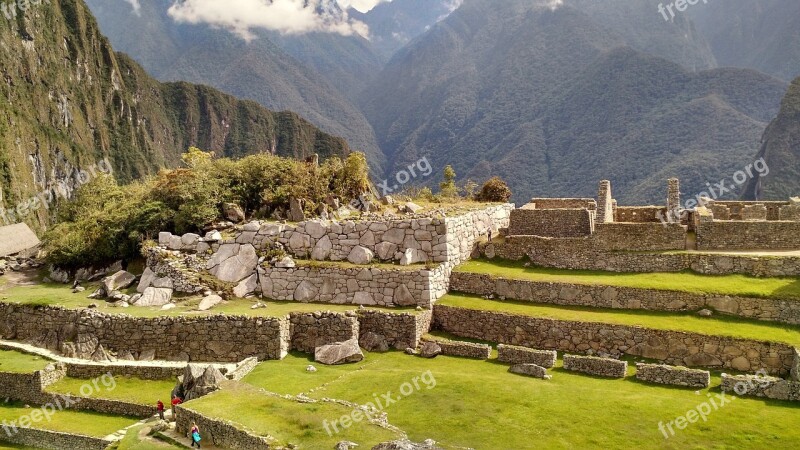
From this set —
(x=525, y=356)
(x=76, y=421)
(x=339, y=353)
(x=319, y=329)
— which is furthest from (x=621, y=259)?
(x=76, y=421)

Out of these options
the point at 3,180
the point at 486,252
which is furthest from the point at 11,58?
the point at 486,252

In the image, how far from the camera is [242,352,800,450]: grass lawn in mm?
12453

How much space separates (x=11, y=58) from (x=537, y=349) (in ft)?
642

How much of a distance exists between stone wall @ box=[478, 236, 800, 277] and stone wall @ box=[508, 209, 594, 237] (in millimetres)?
2260

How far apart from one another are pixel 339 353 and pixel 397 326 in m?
2.11

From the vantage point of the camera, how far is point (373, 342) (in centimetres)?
2002

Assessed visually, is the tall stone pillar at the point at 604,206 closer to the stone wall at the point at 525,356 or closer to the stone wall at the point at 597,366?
the stone wall at the point at 525,356

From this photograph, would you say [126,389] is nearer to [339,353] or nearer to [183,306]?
[183,306]

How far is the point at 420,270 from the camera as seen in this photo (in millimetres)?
21125

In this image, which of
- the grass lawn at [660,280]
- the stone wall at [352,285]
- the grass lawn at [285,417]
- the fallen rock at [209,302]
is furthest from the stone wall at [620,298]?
the grass lawn at [285,417]

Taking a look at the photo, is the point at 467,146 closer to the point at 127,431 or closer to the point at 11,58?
the point at 127,431

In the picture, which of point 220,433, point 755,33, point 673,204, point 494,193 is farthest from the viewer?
point 755,33

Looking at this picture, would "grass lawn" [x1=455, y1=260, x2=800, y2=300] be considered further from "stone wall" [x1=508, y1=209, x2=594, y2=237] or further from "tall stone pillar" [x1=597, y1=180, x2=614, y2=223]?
"tall stone pillar" [x1=597, y1=180, x2=614, y2=223]

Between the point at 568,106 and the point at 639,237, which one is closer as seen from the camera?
the point at 639,237
